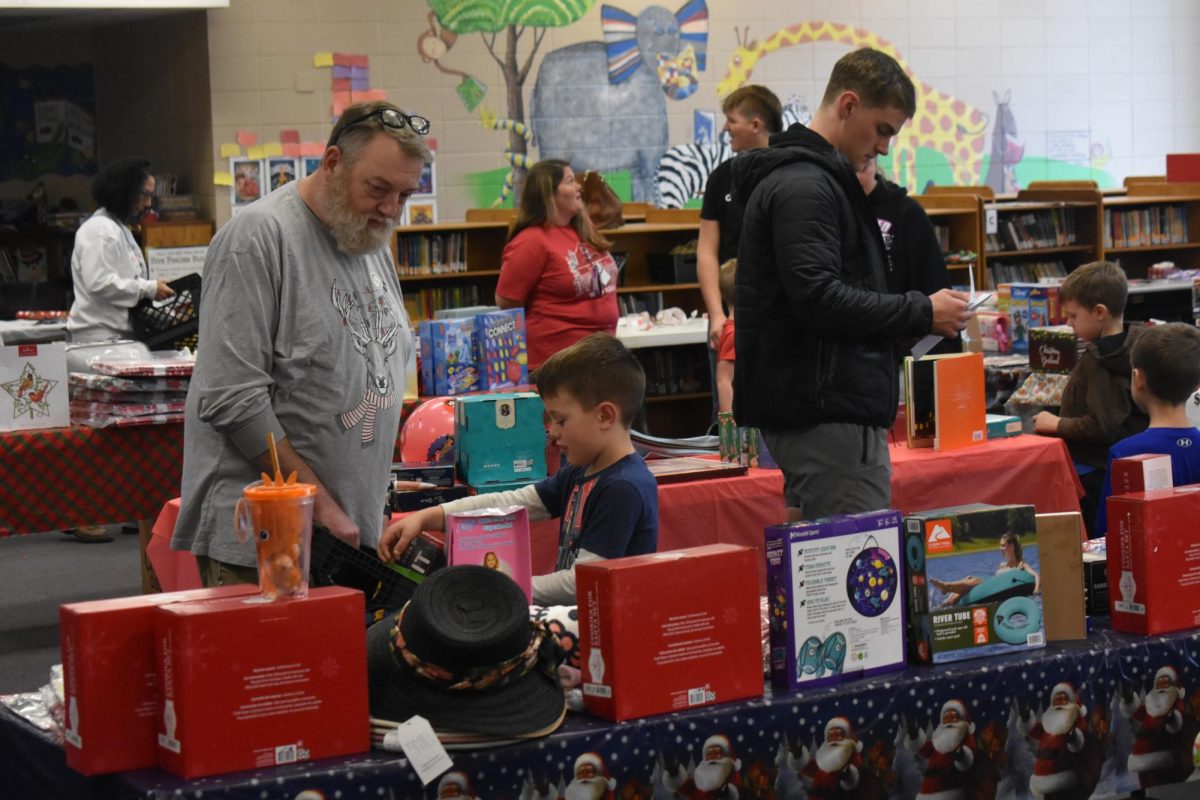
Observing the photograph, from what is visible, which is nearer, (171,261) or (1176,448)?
(1176,448)

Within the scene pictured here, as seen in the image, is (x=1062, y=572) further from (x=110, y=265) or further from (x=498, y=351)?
(x=110, y=265)

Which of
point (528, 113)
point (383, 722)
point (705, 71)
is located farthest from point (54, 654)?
point (705, 71)

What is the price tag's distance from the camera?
204 centimetres

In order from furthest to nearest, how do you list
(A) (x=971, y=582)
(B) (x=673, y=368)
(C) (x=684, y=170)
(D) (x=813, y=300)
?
(C) (x=684, y=170) → (B) (x=673, y=368) → (D) (x=813, y=300) → (A) (x=971, y=582)

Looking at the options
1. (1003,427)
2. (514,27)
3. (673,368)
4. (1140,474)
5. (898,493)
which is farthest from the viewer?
(514,27)

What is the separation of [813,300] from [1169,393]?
1.23 m

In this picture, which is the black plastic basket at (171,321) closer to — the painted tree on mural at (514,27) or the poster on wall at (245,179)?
the poster on wall at (245,179)

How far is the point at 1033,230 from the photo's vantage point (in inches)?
413

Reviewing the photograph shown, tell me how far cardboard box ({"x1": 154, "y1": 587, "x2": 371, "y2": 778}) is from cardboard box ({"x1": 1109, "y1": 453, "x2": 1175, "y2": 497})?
1.42 metres

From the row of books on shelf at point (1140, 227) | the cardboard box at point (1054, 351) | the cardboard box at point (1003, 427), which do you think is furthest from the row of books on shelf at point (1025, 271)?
the cardboard box at point (1003, 427)

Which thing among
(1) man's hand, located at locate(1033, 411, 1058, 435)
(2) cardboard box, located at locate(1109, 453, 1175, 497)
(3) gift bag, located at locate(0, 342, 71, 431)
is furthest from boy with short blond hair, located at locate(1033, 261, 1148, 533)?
(3) gift bag, located at locate(0, 342, 71, 431)

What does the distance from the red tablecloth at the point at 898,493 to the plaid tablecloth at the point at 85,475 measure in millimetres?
600

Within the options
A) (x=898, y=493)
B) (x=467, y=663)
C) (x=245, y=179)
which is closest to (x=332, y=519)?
(x=467, y=663)

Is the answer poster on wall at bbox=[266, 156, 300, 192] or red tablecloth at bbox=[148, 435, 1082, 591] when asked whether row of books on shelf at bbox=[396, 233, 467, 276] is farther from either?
red tablecloth at bbox=[148, 435, 1082, 591]
